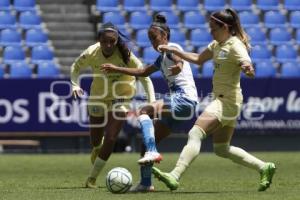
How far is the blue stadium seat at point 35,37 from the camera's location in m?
23.7

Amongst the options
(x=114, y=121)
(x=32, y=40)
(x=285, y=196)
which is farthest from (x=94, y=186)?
(x=32, y=40)

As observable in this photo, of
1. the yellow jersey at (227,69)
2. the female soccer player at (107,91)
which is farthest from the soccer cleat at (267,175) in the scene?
the female soccer player at (107,91)

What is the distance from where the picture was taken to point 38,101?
20.9m

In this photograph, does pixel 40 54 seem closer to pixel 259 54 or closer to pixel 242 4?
pixel 259 54

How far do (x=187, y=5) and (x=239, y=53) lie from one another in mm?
15892

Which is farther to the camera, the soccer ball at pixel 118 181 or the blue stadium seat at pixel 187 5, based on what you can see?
the blue stadium seat at pixel 187 5

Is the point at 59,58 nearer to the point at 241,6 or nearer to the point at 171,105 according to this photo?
the point at 241,6

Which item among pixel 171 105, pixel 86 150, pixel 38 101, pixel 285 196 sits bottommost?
pixel 86 150

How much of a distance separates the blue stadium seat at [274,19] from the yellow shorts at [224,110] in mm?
15800

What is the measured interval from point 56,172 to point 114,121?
12.1 ft

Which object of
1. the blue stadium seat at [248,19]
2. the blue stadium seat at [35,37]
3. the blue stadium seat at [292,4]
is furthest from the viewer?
the blue stadium seat at [292,4]

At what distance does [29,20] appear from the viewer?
2419 cm

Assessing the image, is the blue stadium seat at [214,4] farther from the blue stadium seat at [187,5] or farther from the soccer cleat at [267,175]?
the soccer cleat at [267,175]

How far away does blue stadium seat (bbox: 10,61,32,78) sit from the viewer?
72.9 ft
